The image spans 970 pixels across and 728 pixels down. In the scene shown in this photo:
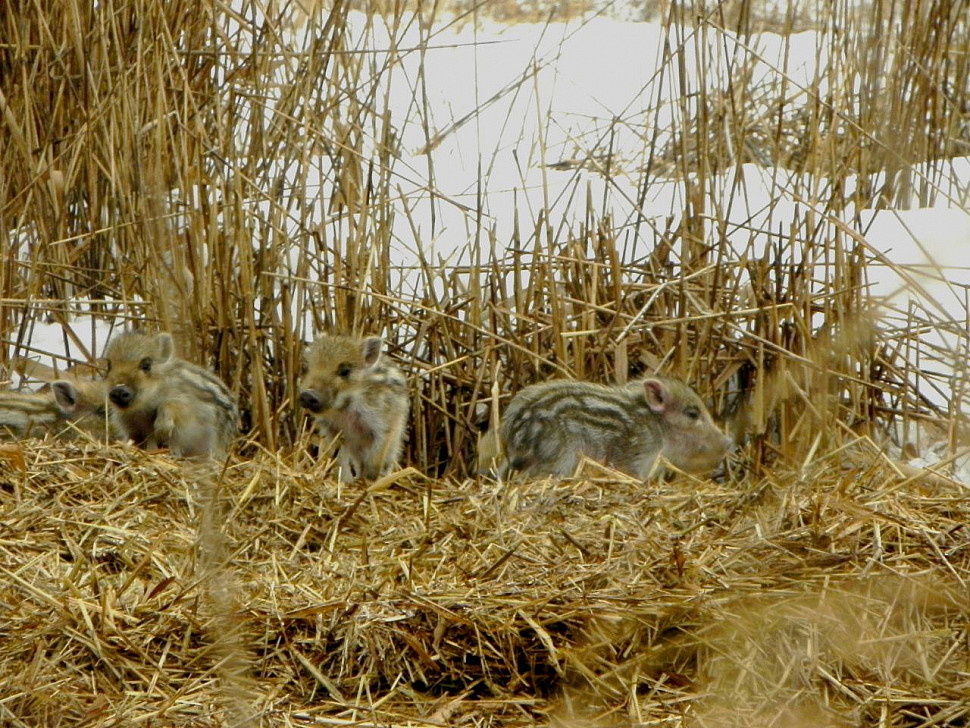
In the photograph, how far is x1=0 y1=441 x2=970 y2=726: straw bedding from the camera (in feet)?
10.4

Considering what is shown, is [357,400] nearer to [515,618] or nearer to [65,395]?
[65,395]

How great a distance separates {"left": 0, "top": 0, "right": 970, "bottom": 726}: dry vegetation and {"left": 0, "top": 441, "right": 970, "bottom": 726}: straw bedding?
0.03 ft

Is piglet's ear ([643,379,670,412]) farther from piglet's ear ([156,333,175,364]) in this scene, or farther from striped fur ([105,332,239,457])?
piglet's ear ([156,333,175,364])

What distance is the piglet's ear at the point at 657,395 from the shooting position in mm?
5168

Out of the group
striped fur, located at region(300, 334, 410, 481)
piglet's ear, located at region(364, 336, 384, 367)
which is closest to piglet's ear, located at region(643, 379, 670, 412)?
striped fur, located at region(300, 334, 410, 481)

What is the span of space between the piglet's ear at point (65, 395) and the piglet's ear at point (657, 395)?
2187 millimetres

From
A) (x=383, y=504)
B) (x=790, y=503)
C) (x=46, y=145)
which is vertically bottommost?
(x=383, y=504)

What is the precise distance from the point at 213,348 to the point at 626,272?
1665 millimetres

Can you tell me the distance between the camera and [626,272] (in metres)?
5.44

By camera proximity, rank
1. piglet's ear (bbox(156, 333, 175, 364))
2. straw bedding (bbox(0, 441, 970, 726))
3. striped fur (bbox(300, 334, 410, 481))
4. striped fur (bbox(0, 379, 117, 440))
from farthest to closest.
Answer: piglet's ear (bbox(156, 333, 175, 364)), striped fur (bbox(0, 379, 117, 440)), striped fur (bbox(300, 334, 410, 481)), straw bedding (bbox(0, 441, 970, 726))

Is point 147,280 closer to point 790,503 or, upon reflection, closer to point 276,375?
point 276,375

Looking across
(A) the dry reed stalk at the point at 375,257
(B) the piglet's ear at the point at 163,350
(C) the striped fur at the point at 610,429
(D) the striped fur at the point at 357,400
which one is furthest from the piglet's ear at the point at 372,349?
(B) the piglet's ear at the point at 163,350

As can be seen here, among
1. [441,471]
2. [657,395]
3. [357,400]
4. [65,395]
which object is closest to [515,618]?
[357,400]

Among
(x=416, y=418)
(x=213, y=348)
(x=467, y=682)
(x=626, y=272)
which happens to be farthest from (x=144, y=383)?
(x=467, y=682)
